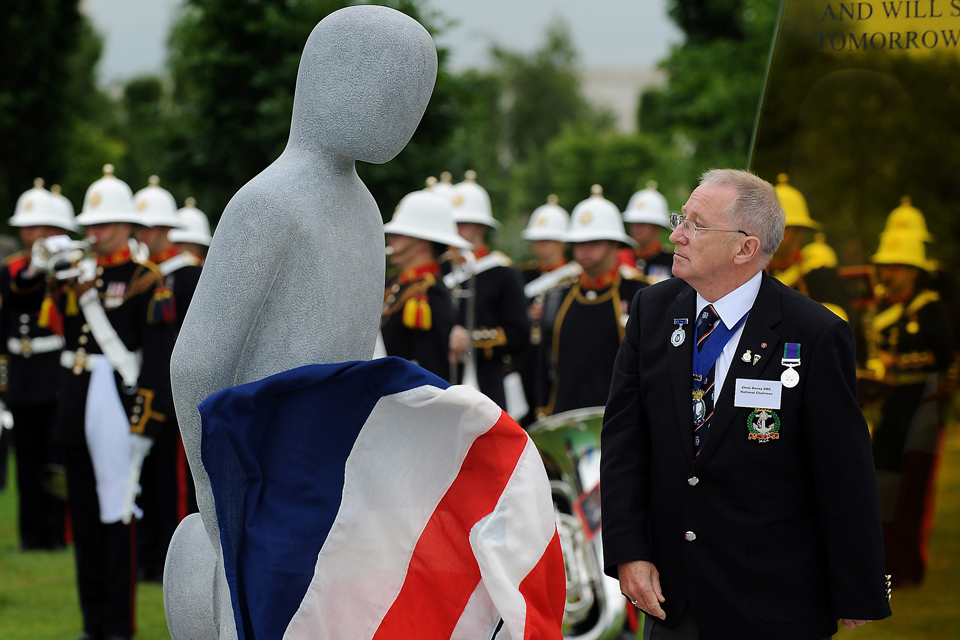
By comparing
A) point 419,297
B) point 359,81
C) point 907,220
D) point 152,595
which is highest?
point 359,81

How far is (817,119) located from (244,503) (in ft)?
8.28

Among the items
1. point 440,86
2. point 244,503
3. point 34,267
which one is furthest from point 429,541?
point 440,86

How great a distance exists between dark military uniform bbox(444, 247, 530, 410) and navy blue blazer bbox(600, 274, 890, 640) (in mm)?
4836

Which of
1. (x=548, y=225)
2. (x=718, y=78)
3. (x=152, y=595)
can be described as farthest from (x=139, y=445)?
(x=718, y=78)

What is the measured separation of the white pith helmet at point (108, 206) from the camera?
5.99 m

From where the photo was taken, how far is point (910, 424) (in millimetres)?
4148

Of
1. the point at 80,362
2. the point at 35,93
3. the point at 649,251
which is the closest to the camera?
the point at 80,362

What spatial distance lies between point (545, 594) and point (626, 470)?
26.0 inches

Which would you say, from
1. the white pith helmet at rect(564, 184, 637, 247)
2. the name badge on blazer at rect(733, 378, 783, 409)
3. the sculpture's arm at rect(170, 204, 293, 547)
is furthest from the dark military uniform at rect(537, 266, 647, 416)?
the sculpture's arm at rect(170, 204, 293, 547)

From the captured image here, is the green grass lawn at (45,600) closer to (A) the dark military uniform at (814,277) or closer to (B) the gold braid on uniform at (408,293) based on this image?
(B) the gold braid on uniform at (408,293)

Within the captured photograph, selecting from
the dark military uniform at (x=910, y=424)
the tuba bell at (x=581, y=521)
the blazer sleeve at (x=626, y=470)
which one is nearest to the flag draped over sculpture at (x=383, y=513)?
the blazer sleeve at (x=626, y=470)

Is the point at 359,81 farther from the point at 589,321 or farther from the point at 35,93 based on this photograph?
the point at 35,93

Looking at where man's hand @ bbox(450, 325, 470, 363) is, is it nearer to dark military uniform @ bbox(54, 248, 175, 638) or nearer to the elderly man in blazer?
dark military uniform @ bbox(54, 248, 175, 638)

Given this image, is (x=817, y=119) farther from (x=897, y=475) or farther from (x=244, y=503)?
(x=244, y=503)
